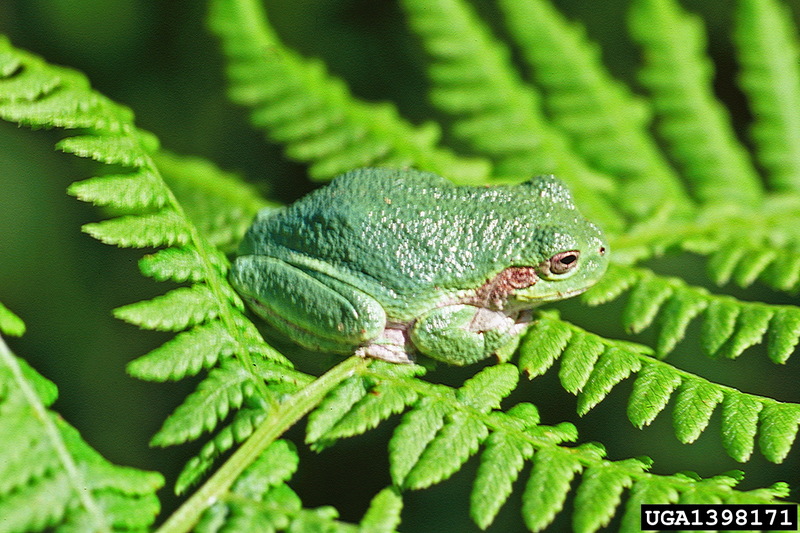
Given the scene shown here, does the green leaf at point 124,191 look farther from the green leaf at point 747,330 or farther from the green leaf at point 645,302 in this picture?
the green leaf at point 747,330

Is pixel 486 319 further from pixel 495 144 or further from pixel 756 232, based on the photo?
pixel 756 232

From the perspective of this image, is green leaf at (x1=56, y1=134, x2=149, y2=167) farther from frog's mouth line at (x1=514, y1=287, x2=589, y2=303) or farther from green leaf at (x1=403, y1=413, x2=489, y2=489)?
frog's mouth line at (x1=514, y1=287, x2=589, y2=303)

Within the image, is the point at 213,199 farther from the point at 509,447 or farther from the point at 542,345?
the point at 509,447

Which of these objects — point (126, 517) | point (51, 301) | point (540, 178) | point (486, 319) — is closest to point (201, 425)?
point (126, 517)

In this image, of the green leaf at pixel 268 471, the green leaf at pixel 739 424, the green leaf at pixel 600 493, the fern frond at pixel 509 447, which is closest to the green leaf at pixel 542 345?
the fern frond at pixel 509 447

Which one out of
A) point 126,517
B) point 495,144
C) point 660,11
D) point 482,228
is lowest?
point 126,517

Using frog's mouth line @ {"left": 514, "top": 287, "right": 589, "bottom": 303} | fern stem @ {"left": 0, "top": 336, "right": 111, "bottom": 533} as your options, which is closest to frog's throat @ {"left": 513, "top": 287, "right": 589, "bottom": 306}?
frog's mouth line @ {"left": 514, "top": 287, "right": 589, "bottom": 303}

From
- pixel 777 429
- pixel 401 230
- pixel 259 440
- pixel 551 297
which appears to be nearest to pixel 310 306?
pixel 401 230
